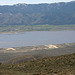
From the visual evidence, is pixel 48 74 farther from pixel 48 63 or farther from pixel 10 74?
pixel 48 63

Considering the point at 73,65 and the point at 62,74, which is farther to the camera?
the point at 73,65

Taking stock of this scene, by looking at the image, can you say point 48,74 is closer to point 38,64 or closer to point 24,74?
point 24,74

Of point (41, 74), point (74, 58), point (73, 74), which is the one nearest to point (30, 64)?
point (74, 58)

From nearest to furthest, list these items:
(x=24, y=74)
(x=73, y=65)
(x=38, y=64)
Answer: (x=24, y=74) → (x=73, y=65) → (x=38, y=64)

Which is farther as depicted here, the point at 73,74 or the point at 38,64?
the point at 38,64

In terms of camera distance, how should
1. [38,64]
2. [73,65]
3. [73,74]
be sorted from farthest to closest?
1. [38,64]
2. [73,65]
3. [73,74]

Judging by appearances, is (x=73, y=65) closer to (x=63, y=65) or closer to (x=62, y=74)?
(x=63, y=65)

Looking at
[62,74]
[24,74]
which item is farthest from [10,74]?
[62,74]

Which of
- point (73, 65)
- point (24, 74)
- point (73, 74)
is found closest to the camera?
point (73, 74)
